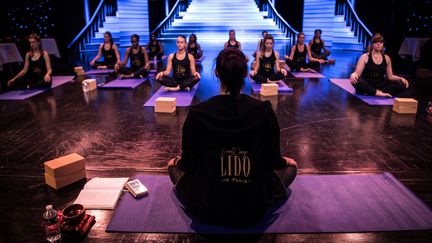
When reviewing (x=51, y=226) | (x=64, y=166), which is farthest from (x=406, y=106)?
(x=51, y=226)

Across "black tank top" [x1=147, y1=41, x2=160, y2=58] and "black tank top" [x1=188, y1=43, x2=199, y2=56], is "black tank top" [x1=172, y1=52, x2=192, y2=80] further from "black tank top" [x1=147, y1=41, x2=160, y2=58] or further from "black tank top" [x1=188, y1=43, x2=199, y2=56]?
"black tank top" [x1=147, y1=41, x2=160, y2=58]

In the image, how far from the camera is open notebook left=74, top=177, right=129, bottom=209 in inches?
80.1

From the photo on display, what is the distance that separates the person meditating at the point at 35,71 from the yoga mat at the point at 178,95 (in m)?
1.76

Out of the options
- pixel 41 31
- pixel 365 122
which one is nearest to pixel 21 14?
pixel 41 31

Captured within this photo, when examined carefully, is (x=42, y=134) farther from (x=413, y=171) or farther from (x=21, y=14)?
(x=21, y=14)

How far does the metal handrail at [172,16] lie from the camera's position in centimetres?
1513

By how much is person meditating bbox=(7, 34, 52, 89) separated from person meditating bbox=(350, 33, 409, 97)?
15.0 ft

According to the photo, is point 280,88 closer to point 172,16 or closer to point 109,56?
point 109,56

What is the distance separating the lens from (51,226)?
1.64 m

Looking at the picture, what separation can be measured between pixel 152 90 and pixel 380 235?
13.7 ft

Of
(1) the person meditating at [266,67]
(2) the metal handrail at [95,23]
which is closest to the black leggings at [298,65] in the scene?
(1) the person meditating at [266,67]

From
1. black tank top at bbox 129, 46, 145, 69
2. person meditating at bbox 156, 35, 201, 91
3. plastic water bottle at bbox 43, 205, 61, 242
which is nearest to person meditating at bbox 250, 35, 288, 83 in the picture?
person meditating at bbox 156, 35, 201, 91

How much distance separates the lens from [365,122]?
364 centimetres

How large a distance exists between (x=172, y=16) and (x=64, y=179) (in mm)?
14483
